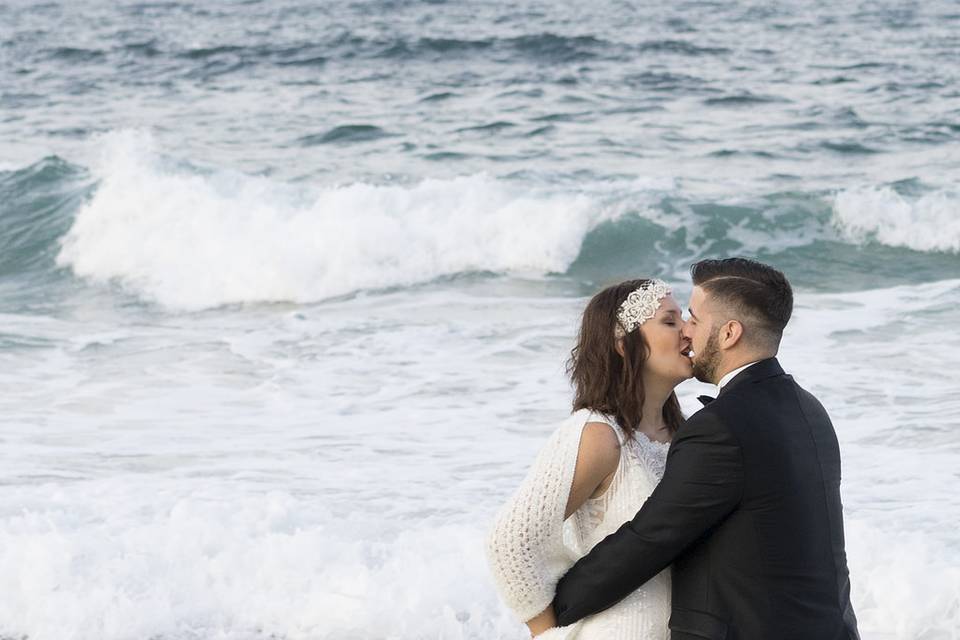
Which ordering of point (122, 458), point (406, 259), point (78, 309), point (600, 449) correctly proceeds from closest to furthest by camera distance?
1. point (600, 449)
2. point (122, 458)
3. point (78, 309)
4. point (406, 259)

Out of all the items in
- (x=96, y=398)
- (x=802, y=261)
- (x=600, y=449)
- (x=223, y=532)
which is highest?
(x=600, y=449)

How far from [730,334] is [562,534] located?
520 mm

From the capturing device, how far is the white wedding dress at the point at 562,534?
255 centimetres

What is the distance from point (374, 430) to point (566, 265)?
5508 millimetres

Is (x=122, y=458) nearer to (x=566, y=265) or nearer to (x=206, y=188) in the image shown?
(x=566, y=265)

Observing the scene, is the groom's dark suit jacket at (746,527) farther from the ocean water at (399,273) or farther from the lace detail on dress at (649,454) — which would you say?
the ocean water at (399,273)

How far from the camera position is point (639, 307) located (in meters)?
2.66

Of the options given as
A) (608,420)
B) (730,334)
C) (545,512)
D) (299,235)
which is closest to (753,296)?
(730,334)

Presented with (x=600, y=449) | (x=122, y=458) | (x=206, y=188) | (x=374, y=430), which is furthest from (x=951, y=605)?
(x=206, y=188)

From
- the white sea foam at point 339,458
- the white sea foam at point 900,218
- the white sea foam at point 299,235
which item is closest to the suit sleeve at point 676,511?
the white sea foam at point 339,458

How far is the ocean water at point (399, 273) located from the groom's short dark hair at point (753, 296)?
8.18ft

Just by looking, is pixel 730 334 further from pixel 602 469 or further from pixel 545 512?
pixel 545 512

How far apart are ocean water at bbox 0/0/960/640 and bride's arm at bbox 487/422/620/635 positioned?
221cm

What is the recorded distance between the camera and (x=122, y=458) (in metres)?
6.84
